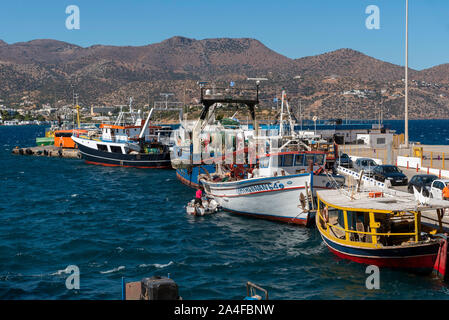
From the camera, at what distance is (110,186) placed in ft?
173

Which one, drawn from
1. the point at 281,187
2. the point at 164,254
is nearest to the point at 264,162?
the point at 281,187

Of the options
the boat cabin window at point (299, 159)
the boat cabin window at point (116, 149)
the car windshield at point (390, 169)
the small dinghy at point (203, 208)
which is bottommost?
the small dinghy at point (203, 208)

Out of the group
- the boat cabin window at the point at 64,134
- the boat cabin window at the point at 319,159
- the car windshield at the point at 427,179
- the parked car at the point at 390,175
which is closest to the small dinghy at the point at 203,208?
the boat cabin window at the point at 319,159

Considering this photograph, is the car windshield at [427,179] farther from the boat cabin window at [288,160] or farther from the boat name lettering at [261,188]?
the boat name lettering at [261,188]

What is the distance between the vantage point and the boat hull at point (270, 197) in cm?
3128

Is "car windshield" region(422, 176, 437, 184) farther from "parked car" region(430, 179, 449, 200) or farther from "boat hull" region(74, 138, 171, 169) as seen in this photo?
"boat hull" region(74, 138, 171, 169)

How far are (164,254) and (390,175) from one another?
66.1 ft

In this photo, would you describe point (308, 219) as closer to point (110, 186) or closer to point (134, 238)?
point (134, 238)

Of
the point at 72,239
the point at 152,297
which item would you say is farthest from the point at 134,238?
the point at 152,297

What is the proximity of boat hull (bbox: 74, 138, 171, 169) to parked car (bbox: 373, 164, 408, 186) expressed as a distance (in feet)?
110

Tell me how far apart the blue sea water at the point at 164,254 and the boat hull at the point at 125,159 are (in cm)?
2115

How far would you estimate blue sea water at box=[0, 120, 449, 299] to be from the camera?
21047 millimetres
